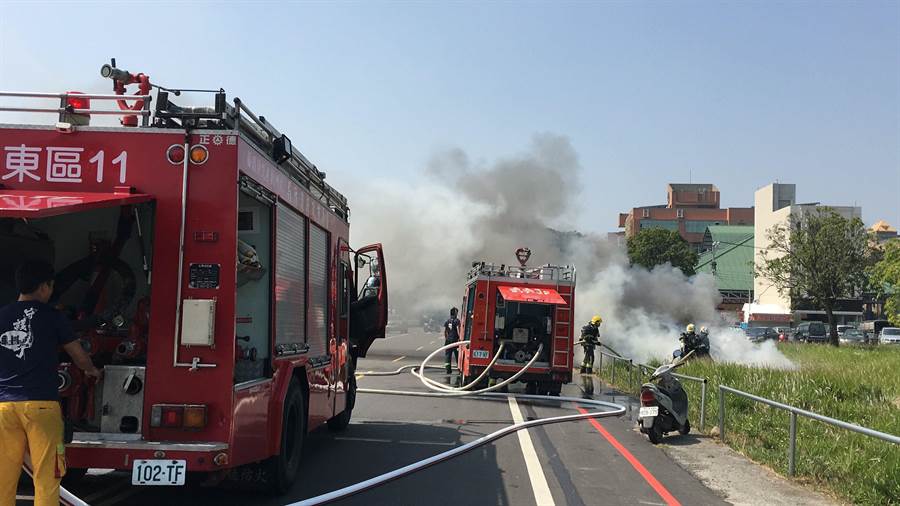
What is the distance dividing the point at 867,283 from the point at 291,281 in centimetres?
3506

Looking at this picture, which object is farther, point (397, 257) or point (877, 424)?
point (397, 257)

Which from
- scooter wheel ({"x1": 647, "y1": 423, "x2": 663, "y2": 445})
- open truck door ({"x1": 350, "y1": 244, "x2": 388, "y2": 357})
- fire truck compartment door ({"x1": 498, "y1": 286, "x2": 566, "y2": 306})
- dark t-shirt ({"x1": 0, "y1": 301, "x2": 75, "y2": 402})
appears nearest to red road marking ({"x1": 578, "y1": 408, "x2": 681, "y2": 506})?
scooter wheel ({"x1": 647, "y1": 423, "x2": 663, "y2": 445})

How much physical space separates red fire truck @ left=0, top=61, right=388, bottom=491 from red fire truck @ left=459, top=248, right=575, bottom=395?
9.33m

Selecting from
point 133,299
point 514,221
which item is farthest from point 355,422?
point 514,221

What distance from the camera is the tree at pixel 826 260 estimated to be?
34.8 metres

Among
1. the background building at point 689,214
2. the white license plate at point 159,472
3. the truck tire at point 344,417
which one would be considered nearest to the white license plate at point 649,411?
the truck tire at point 344,417

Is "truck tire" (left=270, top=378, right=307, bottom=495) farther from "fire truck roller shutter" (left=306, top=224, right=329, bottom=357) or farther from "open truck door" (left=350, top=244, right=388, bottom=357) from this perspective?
"open truck door" (left=350, top=244, right=388, bottom=357)

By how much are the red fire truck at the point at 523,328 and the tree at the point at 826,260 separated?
22718mm

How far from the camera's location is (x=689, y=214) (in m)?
126

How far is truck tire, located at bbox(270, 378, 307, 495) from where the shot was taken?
6441 millimetres

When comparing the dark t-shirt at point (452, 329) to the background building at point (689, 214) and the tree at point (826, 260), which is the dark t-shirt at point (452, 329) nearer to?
the tree at point (826, 260)

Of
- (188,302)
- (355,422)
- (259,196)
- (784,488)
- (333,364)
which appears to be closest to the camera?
(188,302)

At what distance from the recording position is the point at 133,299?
20.5ft

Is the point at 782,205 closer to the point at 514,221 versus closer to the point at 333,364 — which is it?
the point at 514,221
